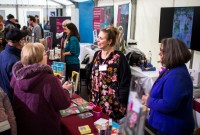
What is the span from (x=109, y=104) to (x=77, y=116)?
0.41 m

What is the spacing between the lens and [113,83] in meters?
2.17

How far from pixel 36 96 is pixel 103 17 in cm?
490

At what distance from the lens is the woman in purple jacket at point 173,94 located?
5.21 feet

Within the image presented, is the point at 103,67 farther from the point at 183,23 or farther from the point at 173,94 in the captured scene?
the point at 183,23

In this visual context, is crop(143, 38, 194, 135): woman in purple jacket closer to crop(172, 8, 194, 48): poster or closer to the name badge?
the name badge

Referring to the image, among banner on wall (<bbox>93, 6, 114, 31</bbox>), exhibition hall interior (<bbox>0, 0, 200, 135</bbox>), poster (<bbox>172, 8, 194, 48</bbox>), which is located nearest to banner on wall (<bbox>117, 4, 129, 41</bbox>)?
banner on wall (<bbox>93, 6, 114, 31</bbox>)

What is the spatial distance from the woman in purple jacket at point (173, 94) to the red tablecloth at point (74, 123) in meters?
0.51

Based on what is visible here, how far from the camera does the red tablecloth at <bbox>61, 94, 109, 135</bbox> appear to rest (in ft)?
5.66

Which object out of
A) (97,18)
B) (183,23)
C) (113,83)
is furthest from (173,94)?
(97,18)

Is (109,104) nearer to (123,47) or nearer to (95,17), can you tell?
(123,47)

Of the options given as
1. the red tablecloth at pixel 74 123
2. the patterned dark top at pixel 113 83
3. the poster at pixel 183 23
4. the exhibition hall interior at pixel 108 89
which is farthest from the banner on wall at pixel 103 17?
the red tablecloth at pixel 74 123

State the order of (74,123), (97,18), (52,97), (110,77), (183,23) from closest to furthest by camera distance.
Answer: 1. (52,97)
2. (74,123)
3. (110,77)
4. (183,23)
5. (97,18)

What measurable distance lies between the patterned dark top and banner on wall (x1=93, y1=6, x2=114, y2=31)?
3.73 metres

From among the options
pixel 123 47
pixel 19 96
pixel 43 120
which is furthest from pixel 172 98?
pixel 123 47
